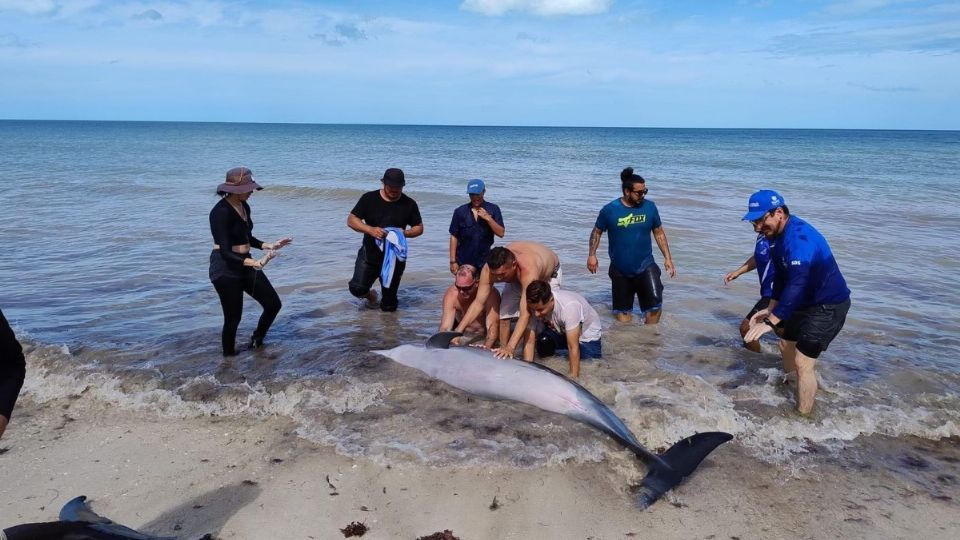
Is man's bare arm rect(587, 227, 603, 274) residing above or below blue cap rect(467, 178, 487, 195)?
below

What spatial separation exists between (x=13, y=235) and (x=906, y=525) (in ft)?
56.8

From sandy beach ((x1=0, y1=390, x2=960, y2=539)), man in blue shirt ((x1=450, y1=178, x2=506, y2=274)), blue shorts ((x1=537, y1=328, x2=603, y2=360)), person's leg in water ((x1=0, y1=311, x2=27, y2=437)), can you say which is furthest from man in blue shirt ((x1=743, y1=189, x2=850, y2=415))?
person's leg in water ((x1=0, y1=311, x2=27, y2=437))

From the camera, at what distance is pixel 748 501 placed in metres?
4.80

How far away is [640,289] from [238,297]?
207 inches

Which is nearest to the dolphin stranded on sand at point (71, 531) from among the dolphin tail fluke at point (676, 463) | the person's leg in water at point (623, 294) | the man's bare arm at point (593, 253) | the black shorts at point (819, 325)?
the dolphin tail fluke at point (676, 463)

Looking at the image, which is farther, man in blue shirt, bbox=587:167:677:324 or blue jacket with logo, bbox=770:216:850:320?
man in blue shirt, bbox=587:167:677:324

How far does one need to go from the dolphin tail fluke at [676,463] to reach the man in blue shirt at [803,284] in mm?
965

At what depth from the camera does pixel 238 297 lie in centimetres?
719

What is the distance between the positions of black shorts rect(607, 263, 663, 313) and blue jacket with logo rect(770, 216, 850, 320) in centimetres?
315

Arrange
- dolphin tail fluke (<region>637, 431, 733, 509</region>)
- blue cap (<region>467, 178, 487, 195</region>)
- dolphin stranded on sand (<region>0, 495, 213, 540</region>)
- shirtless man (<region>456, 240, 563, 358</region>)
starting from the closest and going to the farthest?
dolphin stranded on sand (<region>0, 495, 213, 540</region>) → dolphin tail fluke (<region>637, 431, 733, 509</region>) → shirtless man (<region>456, 240, 563, 358</region>) → blue cap (<region>467, 178, 487, 195</region>)

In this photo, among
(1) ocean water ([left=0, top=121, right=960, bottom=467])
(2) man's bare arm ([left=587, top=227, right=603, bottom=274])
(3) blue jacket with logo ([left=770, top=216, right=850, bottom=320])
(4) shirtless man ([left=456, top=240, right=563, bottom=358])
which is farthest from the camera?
(2) man's bare arm ([left=587, top=227, right=603, bottom=274])

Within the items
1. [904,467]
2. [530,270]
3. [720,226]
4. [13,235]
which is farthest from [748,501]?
[13,235]

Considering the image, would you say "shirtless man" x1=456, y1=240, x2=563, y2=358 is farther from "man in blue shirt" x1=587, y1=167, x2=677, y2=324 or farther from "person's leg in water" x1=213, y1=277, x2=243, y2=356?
"person's leg in water" x1=213, y1=277, x2=243, y2=356

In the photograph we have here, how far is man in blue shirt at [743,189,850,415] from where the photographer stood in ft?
18.4
